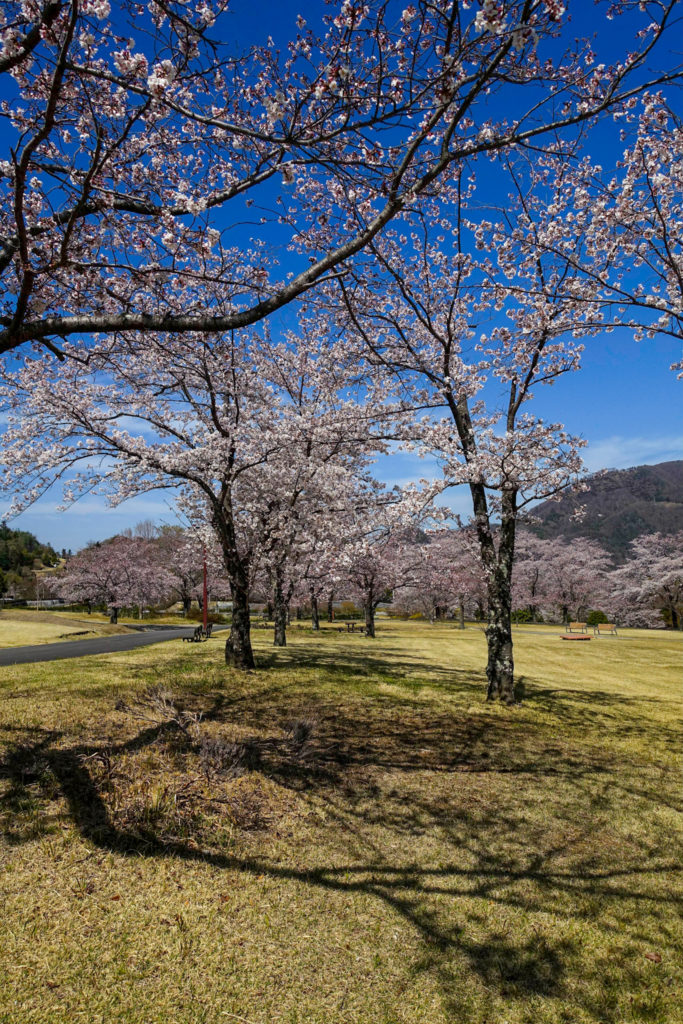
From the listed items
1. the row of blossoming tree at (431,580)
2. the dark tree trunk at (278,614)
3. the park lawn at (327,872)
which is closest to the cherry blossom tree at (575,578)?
the row of blossoming tree at (431,580)

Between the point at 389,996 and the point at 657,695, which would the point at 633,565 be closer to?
the point at 657,695

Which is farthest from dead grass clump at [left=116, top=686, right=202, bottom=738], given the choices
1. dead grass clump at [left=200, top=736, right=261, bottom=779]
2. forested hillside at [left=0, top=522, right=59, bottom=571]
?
forested hillside at [left=0, top=522, right=59, bottom=571]

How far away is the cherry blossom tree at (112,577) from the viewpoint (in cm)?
4553

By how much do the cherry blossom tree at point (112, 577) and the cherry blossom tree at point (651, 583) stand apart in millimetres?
47408

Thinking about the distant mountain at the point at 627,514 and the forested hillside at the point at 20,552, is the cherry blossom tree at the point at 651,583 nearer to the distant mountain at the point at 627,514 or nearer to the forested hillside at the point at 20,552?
the distant mountain at the point at 627,514

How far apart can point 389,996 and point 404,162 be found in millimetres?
6602

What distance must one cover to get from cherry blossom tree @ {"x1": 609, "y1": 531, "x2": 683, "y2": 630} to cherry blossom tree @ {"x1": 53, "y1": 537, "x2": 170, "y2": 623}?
47408mm

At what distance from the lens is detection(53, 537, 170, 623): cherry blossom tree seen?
45531mm

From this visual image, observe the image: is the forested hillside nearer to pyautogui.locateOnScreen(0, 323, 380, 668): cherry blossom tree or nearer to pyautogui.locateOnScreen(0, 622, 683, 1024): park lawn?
pyautogui.locateOnScreen(0, 323, 380, 668): cherry blossom tree

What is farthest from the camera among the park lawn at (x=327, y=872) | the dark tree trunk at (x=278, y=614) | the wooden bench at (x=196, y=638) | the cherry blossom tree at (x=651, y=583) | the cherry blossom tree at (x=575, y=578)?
the cherry blossom tree at (x=575, y=578)

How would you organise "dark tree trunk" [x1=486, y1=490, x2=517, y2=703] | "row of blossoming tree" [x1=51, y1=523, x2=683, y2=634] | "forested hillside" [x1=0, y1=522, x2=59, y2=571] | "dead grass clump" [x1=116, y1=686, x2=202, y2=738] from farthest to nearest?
"forested hillside" [x1=0, y1=522, x2=59, y2=571], "row of blossoming tree" [x1=51, y1=523, x2=683, y2=634], "dark tree trunk" [x1=486, y1=490, x2=517, y2=703], "dead grass clump" [x1=116, y1=686, x2=202, y2=738]

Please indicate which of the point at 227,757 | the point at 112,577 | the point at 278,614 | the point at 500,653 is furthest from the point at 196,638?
the point at 112,577

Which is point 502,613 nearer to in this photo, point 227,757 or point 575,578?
point 227,757

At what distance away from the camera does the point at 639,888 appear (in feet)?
16.3
